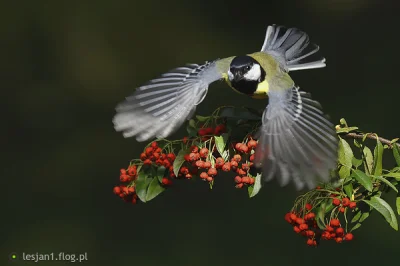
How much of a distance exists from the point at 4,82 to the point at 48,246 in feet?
3.78

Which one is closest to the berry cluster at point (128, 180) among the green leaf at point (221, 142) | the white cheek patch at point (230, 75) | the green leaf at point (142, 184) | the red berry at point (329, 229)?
the green leaf at point (142, 184)

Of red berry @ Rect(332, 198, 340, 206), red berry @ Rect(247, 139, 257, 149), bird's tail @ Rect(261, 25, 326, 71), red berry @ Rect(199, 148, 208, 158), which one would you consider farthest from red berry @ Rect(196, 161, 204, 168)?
bird's tail @ Rect(261, 25, 326, 71)

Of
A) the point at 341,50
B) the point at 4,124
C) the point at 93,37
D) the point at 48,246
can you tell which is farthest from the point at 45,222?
the point at 341,50

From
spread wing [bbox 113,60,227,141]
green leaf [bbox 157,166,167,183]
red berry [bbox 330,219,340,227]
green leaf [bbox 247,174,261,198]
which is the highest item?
spread wing [bbox 113,60,227,141]

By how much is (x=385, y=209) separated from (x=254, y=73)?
0.61 meters

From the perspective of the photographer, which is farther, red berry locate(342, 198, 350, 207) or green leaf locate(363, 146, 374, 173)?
green leaf locate(363, 146, 374, 173)

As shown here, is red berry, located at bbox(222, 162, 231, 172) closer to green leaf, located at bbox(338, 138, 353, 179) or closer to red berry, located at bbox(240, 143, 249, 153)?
red berry, located at bbox(240, 143, 249, 153)

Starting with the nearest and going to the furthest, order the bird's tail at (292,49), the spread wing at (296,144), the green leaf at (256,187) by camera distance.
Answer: the spread wing at (296,144)
the green leaf at (256,187)
the bird's tail at (292,49)

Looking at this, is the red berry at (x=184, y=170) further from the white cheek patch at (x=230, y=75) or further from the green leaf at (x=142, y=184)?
the white cheek patch at (x=230, y=75)

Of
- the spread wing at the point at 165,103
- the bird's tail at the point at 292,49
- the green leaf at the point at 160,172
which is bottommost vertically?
the green leaf at the point at 160,172

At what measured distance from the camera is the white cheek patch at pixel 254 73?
6.87ft

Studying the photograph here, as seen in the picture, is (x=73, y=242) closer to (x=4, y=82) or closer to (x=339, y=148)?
(x=4, y=82)

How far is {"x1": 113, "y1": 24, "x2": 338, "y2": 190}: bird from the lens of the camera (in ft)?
5.67

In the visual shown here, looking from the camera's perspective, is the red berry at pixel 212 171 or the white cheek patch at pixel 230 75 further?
the white cheek patch at pixel 230 75
